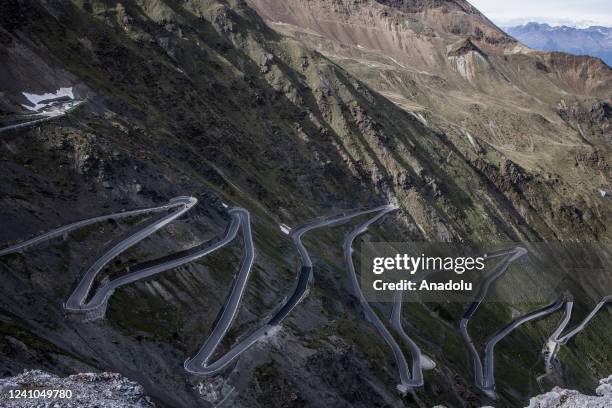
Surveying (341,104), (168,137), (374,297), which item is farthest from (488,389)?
(341,104)

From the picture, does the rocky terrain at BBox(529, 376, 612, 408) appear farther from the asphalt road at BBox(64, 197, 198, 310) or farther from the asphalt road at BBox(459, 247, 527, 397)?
the asphalt road at BBox(459, 247, 527, 397)

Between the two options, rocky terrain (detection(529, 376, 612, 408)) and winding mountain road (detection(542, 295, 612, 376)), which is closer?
rocky terrain (detection(529, 376, 612, 408))

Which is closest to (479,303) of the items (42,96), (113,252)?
(113,252)

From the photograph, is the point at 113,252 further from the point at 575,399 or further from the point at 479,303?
the point at 479,303

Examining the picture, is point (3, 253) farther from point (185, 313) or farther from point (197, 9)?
point (197, 9)

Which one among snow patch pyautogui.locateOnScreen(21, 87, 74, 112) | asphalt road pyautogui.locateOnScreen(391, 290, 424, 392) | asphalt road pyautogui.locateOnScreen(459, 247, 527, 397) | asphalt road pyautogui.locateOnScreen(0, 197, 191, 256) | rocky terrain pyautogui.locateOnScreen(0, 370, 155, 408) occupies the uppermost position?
snow patch pyautogui.locateOnScreen(21, 87, 74, 112)

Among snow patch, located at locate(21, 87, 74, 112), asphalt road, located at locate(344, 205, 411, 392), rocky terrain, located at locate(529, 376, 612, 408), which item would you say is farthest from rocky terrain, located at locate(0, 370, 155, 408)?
snow patch, located at locate(21, 87, 74, 112)

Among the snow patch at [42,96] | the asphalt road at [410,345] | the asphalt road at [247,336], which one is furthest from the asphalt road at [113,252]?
the asphalt road at [410,345]

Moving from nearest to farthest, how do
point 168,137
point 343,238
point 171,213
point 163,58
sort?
point 171,213 → point 168,137 → point 343,238 → point 163,58
